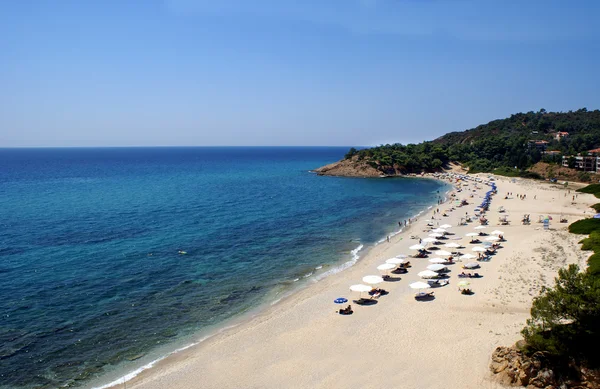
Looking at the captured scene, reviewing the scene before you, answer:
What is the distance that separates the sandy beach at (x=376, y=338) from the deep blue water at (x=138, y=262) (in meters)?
3.36

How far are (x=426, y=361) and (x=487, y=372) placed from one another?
2.72 meters

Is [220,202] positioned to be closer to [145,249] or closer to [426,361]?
[145,249]

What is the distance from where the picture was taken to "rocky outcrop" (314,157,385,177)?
117 metres

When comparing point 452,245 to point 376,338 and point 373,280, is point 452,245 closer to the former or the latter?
point 373,280

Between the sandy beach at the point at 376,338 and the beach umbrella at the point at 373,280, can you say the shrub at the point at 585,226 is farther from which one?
the beach umbrella at the point at 373,280

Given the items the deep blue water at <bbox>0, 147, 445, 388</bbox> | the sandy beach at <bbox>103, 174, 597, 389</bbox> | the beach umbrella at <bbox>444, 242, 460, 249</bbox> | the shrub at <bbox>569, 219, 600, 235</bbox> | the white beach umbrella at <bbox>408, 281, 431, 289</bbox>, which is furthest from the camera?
the shrub at <bbox>569, 219, 600, 235</bbox>

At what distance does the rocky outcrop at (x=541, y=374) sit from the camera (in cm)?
1512

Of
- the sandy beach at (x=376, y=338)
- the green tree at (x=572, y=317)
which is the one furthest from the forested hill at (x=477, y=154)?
the green tree at (x=572, y=317)

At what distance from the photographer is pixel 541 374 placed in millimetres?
15430

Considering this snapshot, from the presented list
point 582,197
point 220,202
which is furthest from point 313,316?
point 582,197

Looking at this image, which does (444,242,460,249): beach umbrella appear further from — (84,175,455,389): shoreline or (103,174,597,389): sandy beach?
(84,175,455,389): shoreline

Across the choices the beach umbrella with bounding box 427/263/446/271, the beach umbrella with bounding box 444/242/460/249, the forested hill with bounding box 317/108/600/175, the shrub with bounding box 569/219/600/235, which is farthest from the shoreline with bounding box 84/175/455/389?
the forested hill with bounding box 317/108/600/175

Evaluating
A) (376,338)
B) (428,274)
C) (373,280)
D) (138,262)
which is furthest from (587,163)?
(138,262)

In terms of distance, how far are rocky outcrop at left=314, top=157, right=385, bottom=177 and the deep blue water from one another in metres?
42.9
